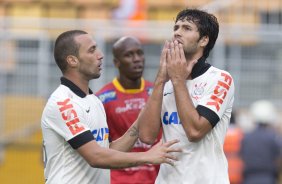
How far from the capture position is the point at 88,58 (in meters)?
6.46

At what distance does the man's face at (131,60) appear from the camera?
8.52 metres

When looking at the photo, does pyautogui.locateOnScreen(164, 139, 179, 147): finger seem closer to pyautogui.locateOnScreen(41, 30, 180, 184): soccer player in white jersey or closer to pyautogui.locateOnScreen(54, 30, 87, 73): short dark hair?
pyautogui.locateOnScreen(41, 30, 180, 184): soccer player in white jersey

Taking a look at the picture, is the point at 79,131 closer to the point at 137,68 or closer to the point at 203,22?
the point at 203,22

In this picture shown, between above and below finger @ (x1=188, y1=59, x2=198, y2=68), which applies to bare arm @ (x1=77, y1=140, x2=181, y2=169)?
below

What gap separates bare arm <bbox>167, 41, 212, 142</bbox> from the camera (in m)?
5.88

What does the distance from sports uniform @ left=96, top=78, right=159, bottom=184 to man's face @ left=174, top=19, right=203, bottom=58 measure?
7.48ft

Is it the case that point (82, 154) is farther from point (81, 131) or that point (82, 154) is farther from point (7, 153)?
point (7, 153)

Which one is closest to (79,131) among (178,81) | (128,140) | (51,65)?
(128,140)

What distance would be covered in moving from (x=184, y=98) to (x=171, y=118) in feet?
0.97

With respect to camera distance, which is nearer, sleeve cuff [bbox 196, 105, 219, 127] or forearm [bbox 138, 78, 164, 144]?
sleeve cuff [bbox 196, 105, 219, 127]

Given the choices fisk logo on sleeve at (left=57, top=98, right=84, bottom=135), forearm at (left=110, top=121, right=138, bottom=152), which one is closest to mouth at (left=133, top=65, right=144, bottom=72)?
forearm at (left=110, top=121, right=138, bottom=152)

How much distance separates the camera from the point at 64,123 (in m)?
6.15

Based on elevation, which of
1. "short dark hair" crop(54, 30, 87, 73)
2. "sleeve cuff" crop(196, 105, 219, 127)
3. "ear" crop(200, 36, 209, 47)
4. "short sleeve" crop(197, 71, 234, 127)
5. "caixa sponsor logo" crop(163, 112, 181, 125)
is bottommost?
"caixa sponsor logo" crop(163, 112, 181, 125)

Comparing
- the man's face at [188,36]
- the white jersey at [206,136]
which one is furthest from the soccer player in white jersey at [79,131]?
the man's face at [188,36]
